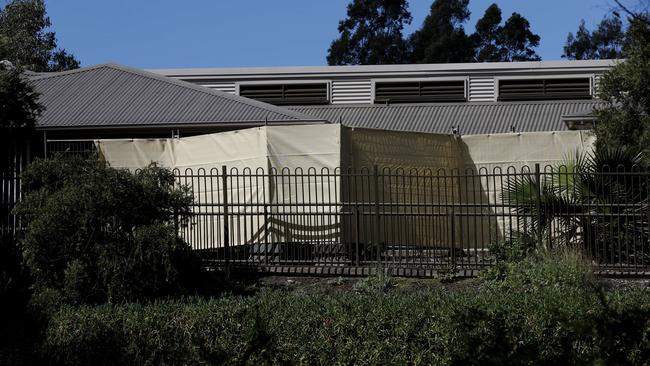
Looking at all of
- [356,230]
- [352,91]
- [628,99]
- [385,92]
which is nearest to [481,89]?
[385,92]

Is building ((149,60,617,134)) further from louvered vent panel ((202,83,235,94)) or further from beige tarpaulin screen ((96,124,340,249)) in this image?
beige tarpaulin screen ((96,124,340,249))

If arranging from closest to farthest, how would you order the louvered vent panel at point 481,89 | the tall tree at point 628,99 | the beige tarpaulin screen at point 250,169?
1. the beige tarpaulin screen at point 250,169
2. the tall tree at point 628,99
3. the louvered vent panel at point 481,89

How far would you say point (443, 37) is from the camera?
57.0m

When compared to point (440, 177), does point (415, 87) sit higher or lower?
higher

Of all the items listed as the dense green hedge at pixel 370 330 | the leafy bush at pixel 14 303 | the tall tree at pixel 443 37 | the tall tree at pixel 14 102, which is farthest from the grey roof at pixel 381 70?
the tall tree at pixel 443 37

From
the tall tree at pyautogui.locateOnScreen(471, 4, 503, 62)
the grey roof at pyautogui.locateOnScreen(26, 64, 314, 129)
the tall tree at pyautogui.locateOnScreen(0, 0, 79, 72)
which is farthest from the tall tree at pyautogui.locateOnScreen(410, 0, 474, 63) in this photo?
the grey roof at pyautogui.locateOnScreen(26, 64, 314, 129)

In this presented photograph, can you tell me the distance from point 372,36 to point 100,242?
52110 millimetres

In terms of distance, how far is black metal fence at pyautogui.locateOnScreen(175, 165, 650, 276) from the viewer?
40.9ft

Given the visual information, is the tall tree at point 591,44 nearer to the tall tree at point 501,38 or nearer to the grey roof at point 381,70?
the tall tree at point 501,38

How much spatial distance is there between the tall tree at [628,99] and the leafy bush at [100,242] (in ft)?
25.5

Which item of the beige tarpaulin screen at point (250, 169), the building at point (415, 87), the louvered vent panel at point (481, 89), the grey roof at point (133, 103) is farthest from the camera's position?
the louvered vent panel at point (481, 89)

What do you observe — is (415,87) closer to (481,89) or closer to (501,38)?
(481,89)

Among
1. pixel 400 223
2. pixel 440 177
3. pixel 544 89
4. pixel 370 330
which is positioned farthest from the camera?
pixel 544 89

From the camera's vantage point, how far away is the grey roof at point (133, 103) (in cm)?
1856
